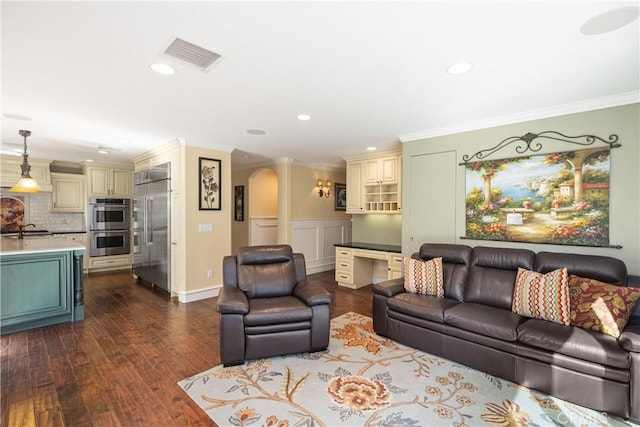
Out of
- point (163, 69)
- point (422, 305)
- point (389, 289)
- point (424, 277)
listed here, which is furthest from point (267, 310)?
point (163, 69)

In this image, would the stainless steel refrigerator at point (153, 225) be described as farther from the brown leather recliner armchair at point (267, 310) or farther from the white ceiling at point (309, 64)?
the brown leather recliner armchair at point (267, 310)

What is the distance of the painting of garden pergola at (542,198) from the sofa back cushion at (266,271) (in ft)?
7.39

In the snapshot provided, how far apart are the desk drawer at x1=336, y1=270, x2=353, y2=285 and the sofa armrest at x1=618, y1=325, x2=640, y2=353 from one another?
367cm

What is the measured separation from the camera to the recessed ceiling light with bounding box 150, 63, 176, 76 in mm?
2203

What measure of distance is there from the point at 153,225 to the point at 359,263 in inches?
144

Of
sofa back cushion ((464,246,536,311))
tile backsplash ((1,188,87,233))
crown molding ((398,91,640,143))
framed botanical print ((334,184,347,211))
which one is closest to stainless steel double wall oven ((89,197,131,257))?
tile backsplash ((1,188,87,233))

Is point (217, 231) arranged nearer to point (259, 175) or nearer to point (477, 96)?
point (259, 175)

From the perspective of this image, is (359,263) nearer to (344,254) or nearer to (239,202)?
(344,254)

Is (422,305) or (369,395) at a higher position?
(422,305)

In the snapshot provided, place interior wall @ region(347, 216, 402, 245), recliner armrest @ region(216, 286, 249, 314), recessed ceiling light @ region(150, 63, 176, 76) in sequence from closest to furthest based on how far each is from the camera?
recessed ceiling light @ region(150, 63, 176, 76) < recliner armrest @ region(216, 286, 249, 314) < interior wall @ region(347, 216, 402, 245)

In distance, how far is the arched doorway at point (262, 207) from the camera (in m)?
7.14

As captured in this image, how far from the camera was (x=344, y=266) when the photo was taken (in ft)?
18.2

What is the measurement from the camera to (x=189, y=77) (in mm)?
2395

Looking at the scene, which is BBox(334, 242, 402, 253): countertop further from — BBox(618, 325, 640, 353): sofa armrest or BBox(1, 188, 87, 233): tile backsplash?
BBox(1, 188, 87, 233): tile backsplash
